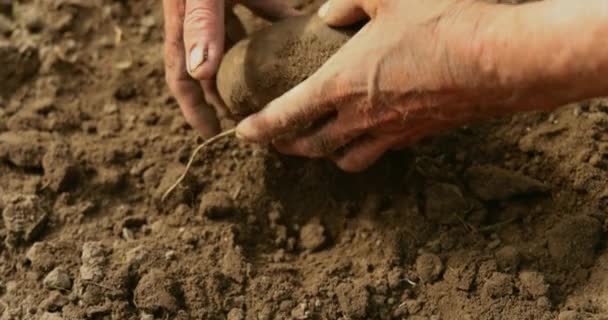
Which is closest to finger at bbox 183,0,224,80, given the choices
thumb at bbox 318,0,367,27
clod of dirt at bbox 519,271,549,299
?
thumb at bbox 318,0,367,27

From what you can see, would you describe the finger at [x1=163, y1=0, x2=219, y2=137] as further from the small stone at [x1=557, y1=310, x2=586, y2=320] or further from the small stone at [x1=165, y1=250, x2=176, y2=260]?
the small stone at [x1=557, y1=310, x2=586, y2=320]

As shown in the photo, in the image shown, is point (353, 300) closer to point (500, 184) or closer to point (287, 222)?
point (287, 222)

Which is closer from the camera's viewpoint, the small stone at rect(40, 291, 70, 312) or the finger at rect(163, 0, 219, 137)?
the small stone at rect(40, 291, 70, 312)

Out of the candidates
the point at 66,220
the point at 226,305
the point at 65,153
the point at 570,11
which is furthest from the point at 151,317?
the point at 570,11

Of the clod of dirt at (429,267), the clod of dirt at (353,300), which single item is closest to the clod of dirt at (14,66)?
the clod of dirt at (353,300)

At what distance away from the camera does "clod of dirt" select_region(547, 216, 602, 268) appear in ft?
5.96

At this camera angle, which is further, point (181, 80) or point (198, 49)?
point (181, 80)

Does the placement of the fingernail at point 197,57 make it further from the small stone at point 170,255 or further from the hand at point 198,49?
the small stone at point 170,255

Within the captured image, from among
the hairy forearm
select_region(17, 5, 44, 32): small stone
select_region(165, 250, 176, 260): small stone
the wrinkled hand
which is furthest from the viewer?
select_region(17, 5, 44, 32): small stone

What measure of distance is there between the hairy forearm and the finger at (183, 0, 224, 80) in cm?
62

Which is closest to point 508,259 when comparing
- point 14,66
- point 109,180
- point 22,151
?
point 109,180

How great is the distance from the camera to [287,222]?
206 centimetres

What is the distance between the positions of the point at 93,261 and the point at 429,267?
2.56ft

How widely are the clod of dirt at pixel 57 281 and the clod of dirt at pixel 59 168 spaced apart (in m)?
0.27
